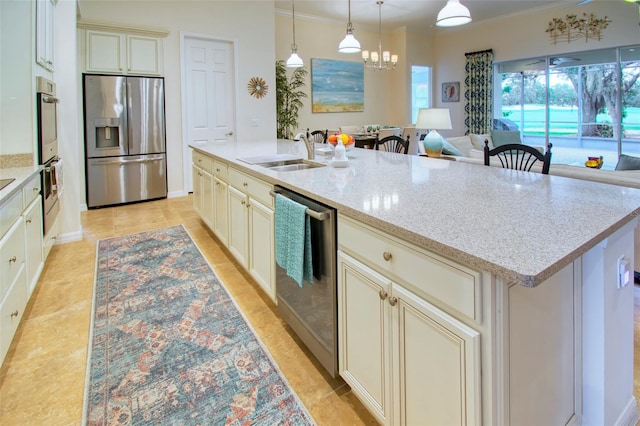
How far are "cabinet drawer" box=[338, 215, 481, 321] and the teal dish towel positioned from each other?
0.94 feet

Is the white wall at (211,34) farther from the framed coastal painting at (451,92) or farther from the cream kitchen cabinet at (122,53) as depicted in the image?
the framed coastal painting at (451,92)

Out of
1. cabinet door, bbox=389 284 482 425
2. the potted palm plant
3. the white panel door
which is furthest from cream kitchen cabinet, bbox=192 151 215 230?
the potted palm plant

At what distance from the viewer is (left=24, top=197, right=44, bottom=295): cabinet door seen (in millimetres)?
2396

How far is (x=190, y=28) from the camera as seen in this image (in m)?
5.75

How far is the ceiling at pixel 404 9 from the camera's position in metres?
6.86

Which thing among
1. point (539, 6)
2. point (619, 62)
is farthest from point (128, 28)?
point (619, 62)

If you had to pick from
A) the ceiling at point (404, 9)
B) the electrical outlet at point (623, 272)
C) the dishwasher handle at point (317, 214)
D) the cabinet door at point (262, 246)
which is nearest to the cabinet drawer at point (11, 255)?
the cabinet door at point (262, 246)

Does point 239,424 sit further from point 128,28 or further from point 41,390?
point 128,28

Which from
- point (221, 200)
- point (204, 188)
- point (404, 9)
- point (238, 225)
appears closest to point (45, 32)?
point (204, 188)

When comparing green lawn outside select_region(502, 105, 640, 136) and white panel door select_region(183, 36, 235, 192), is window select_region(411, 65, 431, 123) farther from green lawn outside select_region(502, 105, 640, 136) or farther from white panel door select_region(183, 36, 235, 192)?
white panel door select_region(183, 36, 235, 192)

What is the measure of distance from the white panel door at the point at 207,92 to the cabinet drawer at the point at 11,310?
3.84 meters

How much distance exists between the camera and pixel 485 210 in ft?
4.51

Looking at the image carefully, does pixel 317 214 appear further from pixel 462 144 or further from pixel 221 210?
pixel 462 144

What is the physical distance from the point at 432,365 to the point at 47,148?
331 cm
